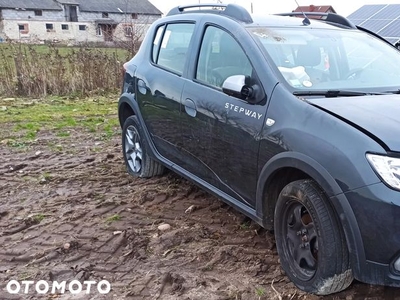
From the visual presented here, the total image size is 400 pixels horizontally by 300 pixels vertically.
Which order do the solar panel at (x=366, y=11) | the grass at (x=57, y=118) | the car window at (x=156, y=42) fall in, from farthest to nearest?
the solar panel at (x=366, y=11) → the grass at (x=57, y=118) → the car window at (x=156, y=42)

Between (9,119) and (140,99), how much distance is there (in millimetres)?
5314

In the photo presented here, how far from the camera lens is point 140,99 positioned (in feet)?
17.0

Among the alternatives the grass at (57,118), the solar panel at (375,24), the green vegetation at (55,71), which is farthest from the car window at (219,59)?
the green vegetation at (55,71)

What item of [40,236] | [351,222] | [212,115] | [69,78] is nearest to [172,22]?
[212,115]

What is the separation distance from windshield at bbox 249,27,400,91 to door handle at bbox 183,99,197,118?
0.79 metres

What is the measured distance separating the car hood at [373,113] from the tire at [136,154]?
258 cm

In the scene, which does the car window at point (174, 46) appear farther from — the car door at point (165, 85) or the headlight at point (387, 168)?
the headlight at point (387, 168)

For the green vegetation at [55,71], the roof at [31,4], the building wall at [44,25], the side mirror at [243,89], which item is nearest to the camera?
the side mirror at [243,89]

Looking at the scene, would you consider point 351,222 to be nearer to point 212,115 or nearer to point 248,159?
point 248,159

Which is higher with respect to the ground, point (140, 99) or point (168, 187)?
point (140, 99)

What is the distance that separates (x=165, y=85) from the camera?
4637mm

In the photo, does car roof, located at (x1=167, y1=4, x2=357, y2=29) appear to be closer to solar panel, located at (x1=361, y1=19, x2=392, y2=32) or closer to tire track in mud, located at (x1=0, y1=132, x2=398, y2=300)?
tire track in mud, located at (x1=0, y1=132, x2=398, y2=300)

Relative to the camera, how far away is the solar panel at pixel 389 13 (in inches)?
404

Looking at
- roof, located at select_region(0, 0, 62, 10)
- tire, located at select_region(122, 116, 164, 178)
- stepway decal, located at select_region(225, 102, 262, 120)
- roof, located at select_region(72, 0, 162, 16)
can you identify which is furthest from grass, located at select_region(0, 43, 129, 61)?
roof, located at select_region(72, 0, 162, 16)
